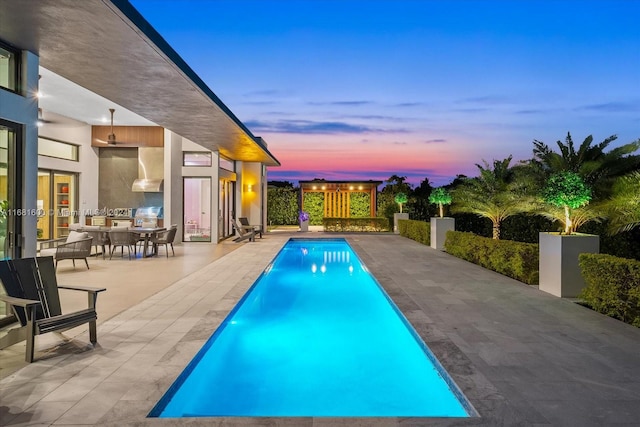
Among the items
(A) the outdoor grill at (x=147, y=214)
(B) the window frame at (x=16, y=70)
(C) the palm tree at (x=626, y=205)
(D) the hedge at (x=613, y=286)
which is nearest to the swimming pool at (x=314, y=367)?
(D) the hedge at (x=613, y=286)

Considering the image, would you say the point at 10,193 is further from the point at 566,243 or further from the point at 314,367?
the point at 566,243

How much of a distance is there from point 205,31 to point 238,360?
17686mm

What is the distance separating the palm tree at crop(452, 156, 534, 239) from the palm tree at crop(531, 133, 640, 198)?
757 mm

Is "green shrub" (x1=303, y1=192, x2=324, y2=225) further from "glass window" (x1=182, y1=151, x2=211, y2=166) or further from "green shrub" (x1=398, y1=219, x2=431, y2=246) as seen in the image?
"glass window" (x1=182, y1=151, x2=211, y2=166)

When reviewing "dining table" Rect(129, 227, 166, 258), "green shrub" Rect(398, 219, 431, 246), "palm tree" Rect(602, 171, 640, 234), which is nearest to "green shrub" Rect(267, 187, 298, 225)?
"green shrub" Rect(398, 219, 431, 246)

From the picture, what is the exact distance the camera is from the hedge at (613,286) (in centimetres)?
548

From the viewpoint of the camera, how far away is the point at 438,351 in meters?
4.46

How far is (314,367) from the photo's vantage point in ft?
15.8

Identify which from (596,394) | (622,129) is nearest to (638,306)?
(596,394)

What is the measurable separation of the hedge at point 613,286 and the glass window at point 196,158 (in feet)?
44.2

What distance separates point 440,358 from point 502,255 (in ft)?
19.0

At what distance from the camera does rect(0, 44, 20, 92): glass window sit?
5.34m

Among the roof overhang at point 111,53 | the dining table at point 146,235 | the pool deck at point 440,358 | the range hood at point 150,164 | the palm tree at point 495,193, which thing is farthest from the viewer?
the range hood at point 150,164

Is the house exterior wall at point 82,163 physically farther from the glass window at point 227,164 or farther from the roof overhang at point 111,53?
the roof overhang at point 111,53
